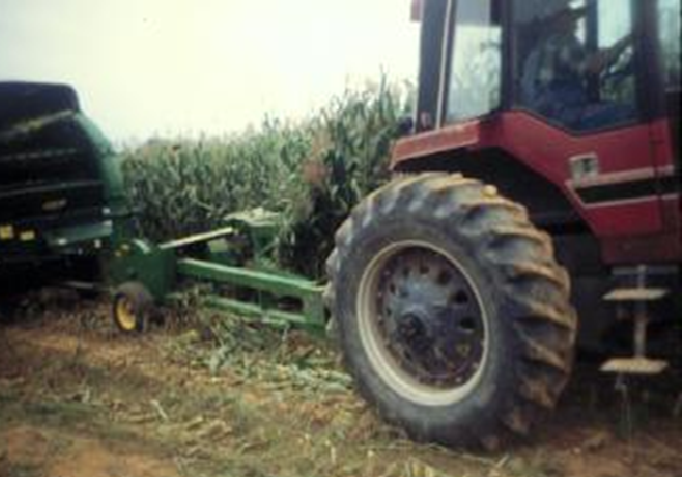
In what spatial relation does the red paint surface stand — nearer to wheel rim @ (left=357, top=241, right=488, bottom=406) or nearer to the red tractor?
the red tractor

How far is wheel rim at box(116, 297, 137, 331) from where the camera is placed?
7.24 metres

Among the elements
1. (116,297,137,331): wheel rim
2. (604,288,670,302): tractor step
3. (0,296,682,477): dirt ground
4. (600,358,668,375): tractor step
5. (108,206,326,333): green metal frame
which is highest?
(108,206,326,333): green metal frame

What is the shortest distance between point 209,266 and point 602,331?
3.49m

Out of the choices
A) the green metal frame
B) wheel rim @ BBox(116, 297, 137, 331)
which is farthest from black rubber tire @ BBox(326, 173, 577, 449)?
wheel rim @ BBox(116, 297, 137, 331)

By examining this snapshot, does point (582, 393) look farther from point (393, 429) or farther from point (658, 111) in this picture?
point (658, 111)

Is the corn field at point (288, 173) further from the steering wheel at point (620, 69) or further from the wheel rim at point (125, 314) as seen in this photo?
the steering wheel at point (620, 69)

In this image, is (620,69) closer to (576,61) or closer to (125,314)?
(576,61)

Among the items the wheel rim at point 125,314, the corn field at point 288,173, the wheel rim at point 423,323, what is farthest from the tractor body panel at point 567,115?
the wheel rim at point 125,314

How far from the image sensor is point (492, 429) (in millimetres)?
4078

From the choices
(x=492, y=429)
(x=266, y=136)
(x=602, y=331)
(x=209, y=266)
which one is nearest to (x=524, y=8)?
(x=602, y=331)

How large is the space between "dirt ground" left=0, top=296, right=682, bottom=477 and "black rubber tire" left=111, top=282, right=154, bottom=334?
76 cm

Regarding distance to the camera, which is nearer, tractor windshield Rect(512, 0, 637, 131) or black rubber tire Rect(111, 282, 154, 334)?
tractor windshield Rect(512, 0, 637, 131)

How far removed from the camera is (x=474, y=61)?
453cm

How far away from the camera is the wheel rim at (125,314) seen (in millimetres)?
7242
